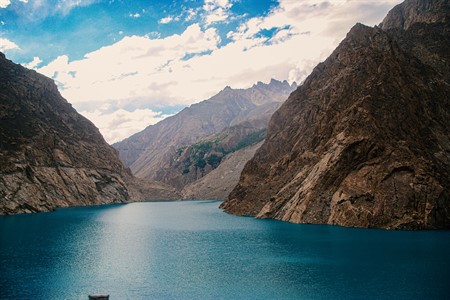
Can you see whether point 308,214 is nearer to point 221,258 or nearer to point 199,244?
point 199,244

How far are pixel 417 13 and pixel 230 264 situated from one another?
128545 millimetres

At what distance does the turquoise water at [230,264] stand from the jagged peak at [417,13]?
86646 millimetres

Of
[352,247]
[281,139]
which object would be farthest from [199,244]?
[281,139]

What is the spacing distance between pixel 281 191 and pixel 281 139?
38.9 m

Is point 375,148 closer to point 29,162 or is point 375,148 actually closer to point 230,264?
point 230,264

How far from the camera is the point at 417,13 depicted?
149 metres

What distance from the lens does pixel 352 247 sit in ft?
217

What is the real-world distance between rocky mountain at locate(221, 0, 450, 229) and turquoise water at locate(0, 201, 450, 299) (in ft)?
21.2

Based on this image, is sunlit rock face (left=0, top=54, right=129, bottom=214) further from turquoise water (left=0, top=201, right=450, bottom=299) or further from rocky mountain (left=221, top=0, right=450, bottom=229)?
rocky mountain (left=221, top=0, right=450, bottom=229)

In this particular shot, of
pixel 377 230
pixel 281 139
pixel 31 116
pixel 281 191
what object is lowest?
pixel 377 230

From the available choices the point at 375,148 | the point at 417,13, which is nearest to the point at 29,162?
the point at 375,148

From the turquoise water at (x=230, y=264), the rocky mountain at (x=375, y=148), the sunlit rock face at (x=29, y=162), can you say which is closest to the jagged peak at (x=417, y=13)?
the rocky mountain at (x=375, y=148)

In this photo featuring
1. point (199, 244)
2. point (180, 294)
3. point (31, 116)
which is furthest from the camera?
point (31, 116)

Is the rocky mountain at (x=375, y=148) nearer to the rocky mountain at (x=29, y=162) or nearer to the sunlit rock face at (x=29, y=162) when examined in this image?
the rocky mountain at (x=29, y=162)
